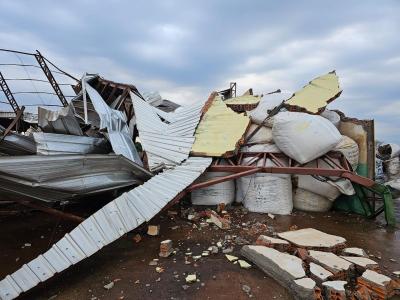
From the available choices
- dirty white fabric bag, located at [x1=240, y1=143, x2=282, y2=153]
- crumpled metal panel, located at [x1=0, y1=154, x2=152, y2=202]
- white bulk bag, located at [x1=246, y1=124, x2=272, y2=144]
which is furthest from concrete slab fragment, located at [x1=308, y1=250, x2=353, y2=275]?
white bulk bag, located at [x1=246, y1=124, x2=272, y2=144]

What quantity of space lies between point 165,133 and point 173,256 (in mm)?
3861

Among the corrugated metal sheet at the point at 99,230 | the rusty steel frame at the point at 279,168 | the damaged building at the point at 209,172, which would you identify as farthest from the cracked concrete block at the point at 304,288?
the rusty steel frame at the point at 279,168

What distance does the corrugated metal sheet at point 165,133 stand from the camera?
7.07 metres

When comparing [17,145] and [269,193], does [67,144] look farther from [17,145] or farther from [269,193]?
[269,193]

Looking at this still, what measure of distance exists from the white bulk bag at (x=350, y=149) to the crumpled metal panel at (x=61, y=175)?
4.98 metres

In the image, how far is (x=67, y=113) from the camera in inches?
241

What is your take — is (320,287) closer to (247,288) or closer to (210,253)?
(247,288)

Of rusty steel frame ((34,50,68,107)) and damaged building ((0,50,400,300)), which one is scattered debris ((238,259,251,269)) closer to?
damaged building ((0,50,400,300))

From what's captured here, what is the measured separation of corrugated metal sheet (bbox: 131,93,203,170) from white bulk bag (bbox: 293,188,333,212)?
9.26 ft

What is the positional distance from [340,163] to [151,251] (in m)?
4.72

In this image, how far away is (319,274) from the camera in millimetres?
4062

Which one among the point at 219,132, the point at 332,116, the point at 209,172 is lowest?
the point at 209,172

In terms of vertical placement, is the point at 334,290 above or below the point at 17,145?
below

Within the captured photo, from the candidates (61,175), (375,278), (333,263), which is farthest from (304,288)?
(61,175)
